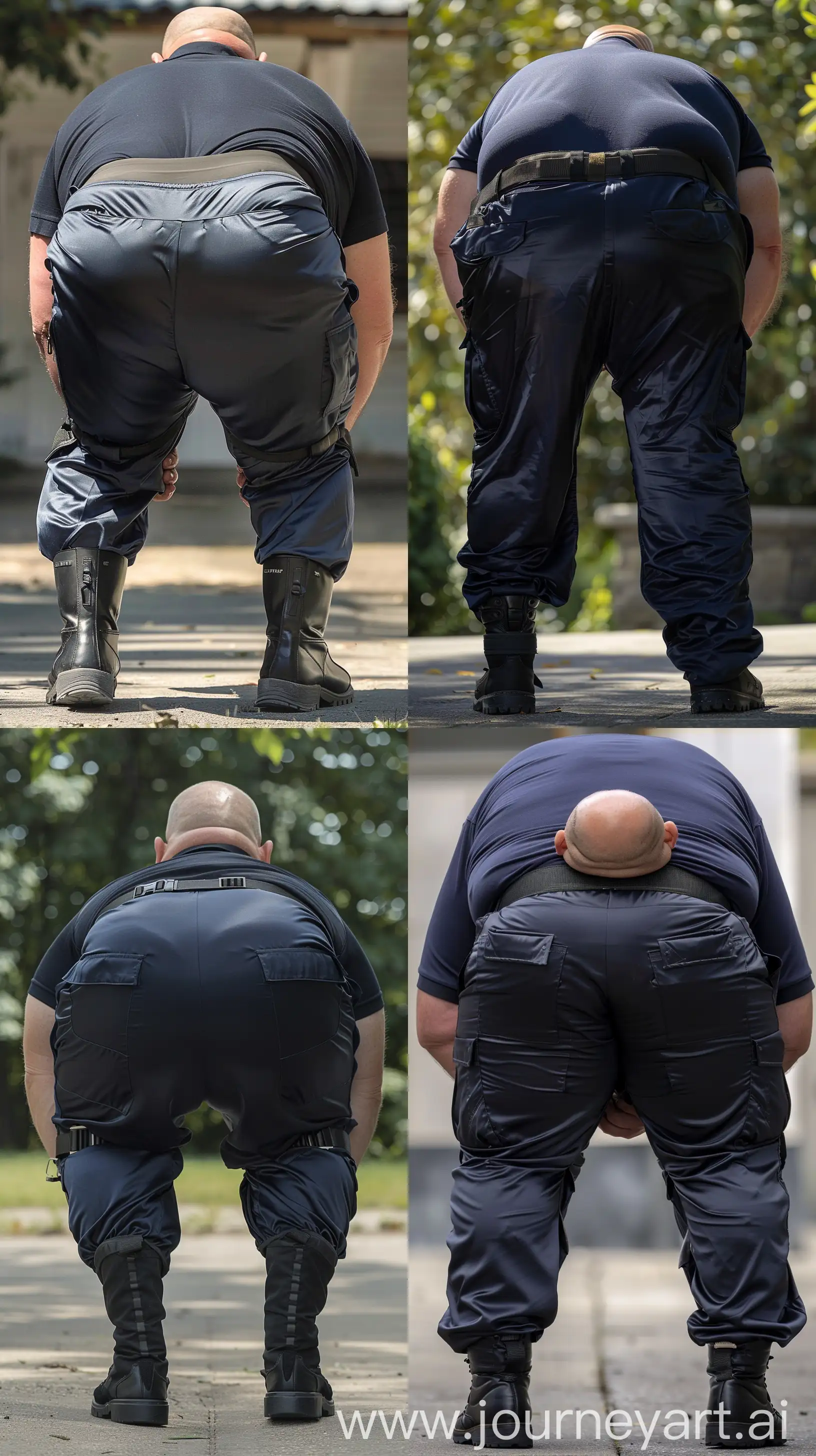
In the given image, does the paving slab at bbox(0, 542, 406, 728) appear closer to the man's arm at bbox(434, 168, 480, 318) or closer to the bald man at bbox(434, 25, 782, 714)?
the bald man at bbox(434, 25, 782, 714)

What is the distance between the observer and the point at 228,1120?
293 cm

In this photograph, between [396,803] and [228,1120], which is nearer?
[228,1120]

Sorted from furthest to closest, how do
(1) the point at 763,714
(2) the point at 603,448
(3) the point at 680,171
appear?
(2) the point at 603,448 < (1) the point at 763,714 < (3) the point at 680,171

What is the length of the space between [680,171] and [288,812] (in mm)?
8132

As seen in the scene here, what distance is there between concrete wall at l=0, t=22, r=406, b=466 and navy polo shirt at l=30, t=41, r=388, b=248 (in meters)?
6.55

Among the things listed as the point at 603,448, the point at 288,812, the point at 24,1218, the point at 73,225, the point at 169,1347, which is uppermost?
the point at 73,225

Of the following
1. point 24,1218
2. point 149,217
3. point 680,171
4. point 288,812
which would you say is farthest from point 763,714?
point 288,812

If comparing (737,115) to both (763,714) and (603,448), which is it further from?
(603,448)

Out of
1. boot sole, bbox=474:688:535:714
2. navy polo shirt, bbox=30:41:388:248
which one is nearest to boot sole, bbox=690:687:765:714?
boot sole, bbox=474:688:535:714

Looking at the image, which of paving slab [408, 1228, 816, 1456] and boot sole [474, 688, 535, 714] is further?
boot sole [474, 688, 535, 714]

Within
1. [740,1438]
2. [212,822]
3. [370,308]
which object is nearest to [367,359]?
[370,308]

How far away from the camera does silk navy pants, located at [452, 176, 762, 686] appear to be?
123 inches

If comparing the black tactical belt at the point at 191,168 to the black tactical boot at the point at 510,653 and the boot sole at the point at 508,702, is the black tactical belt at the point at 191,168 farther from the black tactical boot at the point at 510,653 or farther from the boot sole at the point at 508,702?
the boot sole at the point at 508,702

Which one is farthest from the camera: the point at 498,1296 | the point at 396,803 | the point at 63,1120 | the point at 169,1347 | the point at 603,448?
the point at 396,803
